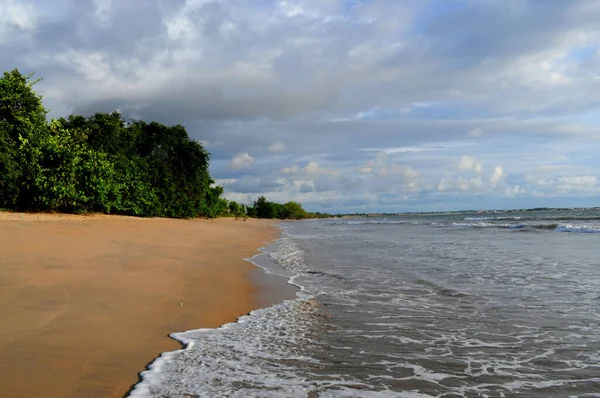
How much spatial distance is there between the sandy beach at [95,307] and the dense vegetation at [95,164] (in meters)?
9.94

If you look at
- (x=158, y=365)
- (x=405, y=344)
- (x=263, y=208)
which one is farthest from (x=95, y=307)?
(x=263, y=208)

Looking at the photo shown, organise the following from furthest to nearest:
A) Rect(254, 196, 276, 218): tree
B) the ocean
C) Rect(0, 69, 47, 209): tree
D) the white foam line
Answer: Rect(254, 196, 276, 218): tree → Rect(0, 69, 47, 209): tree → the ocean → the white foam line

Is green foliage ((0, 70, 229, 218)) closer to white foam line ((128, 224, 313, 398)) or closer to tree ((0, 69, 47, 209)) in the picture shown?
tree ((0, 69, 47, 209))

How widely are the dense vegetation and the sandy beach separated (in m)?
9.94

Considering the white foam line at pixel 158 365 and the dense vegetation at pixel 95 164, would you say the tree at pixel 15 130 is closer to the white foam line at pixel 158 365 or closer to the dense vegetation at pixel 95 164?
the dense vegetation at pixel 95 164

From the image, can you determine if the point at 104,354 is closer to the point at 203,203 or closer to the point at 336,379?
the point at 336,379

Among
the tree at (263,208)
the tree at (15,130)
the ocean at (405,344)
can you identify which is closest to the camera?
the ocean at (405,344)

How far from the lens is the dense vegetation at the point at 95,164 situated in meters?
18.0

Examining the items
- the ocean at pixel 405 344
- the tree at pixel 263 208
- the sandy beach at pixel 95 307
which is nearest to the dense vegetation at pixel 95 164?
the sandy beach at pixel 95 307

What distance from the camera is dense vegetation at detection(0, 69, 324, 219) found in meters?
18.0

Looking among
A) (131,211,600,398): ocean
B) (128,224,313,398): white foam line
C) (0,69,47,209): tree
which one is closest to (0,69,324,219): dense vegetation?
(0,69,47,209): tree

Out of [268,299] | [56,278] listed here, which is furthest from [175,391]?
[56,278]

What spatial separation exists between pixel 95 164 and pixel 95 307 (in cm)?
1802

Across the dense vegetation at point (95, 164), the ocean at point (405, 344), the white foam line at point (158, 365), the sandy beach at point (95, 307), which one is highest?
the dense vegetation at point (95, 164)
